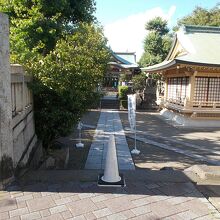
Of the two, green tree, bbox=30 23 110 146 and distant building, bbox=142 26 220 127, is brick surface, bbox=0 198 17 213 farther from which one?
distant building, bbox=142 26 220 127

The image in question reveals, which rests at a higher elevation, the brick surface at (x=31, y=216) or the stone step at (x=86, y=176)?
the stone step at (x=86, y=176)

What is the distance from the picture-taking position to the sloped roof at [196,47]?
53.0 feet

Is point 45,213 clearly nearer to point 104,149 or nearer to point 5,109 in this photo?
point 5,109

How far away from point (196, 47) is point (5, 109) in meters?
16.4

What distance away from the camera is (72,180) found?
4742 millimetres

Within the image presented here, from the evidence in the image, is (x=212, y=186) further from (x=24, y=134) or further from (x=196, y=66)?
(x=196, y=66)

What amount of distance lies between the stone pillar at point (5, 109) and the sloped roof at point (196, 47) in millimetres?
12415

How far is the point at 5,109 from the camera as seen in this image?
4.26 metres

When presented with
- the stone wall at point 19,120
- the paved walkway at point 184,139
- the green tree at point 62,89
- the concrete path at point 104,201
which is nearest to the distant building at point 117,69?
the paved walkway at point 184,139

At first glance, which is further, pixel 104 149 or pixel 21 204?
pixel 104 149

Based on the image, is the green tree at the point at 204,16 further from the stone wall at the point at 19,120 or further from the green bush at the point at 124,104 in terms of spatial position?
the stone wall at the point at 19,120

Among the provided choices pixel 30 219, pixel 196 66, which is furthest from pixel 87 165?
pixel 196 66

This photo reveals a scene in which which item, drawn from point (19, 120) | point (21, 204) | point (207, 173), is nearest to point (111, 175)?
point (21, 204)

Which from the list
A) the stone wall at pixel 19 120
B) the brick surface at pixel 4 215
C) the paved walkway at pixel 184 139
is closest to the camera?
the brick surface at pixel 4 215
